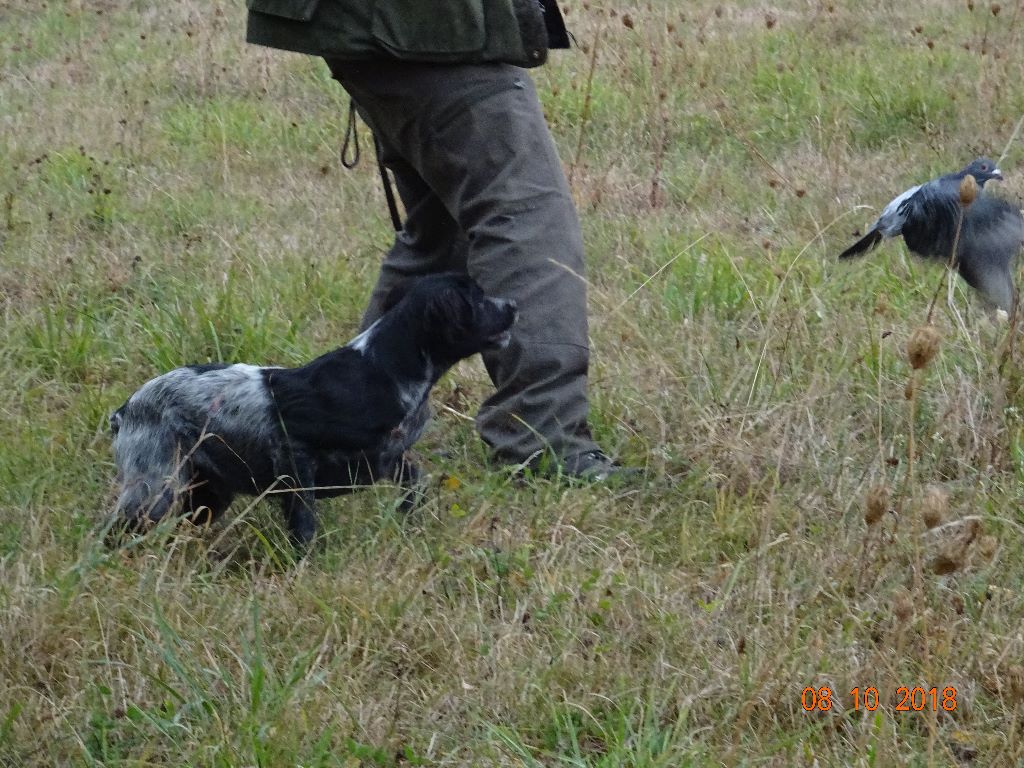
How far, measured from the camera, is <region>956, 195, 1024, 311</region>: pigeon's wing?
4.18 m

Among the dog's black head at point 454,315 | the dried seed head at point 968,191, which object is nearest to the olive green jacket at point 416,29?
the dog's black head at point 454,315

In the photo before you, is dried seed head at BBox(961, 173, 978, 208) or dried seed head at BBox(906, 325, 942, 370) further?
dried seed head at BBox(961, 173, 978, 208)

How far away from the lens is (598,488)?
3.98 meters

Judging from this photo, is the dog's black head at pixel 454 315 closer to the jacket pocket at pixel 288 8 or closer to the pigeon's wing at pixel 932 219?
the jacket pocket at pixel 288 8

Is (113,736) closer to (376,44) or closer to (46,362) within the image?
(376,44)

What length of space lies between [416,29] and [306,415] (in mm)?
1147

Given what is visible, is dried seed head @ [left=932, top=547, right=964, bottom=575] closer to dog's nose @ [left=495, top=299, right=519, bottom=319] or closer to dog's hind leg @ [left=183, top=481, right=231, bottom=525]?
dog's nose @ [left=495, top=299, right=519, bottom=319]

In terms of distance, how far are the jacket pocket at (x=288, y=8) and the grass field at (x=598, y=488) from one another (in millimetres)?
1239

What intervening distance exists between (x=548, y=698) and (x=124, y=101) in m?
6.12

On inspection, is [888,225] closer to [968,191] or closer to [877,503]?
[968,191]

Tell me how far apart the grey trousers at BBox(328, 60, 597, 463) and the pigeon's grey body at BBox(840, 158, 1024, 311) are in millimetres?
1209

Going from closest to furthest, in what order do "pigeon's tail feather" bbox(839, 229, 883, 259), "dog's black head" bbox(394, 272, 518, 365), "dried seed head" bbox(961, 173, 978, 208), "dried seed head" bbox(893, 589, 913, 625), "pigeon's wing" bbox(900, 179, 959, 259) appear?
"dried seed head" bbox(893, 589, 913, 625) < "dried seed head" bbox(961, 173, 978, 208) < "dog's black head" bbox(394, 272, 518, 365) < "pigeon's wing" bbox(900, 179, 959, 259) < "pigeon's tail feather" bbox(839, 229, 883, 259)

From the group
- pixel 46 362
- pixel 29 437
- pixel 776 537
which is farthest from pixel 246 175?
pixel 776 537
